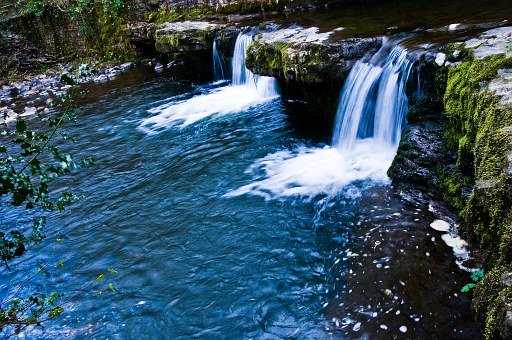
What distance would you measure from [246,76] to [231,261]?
9.06m

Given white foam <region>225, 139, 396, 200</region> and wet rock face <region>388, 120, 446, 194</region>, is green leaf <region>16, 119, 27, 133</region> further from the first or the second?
wet rock face <region>388, 120, 446, 194</region>

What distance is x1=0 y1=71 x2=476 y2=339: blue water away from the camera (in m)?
4.86

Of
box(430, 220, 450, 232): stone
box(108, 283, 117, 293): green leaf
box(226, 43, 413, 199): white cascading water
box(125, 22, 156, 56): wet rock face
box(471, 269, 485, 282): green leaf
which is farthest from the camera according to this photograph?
box(125, 22, 156, 56): wet rock face

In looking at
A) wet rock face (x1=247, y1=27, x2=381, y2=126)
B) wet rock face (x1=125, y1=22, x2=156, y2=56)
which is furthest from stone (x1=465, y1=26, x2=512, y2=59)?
wet rock face (x1=125, y1=22, x2=156, y2=56)

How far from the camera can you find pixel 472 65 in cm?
612

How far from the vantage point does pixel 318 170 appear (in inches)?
324

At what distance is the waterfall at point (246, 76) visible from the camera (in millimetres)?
13234

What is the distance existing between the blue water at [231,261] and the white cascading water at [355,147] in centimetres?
29

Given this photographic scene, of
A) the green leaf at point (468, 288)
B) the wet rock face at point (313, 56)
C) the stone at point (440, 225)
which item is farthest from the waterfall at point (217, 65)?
the green leaf at point (468, 288)

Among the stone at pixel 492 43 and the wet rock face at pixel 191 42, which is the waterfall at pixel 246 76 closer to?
the wet rock face at pixel 191 42

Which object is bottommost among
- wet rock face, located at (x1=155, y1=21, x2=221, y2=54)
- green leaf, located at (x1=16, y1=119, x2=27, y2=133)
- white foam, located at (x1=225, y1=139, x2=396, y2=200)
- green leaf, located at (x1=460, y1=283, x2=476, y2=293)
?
green leaf, located at (x1=460, y1=283, x2=476, y2=293)

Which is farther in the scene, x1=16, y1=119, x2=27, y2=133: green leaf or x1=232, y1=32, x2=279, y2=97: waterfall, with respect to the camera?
x1=232, y1=32, x2=279, y2=97: waterfall

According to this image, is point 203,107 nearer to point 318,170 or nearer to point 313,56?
point 313,56

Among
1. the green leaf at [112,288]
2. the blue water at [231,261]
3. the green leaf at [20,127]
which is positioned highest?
the green leaf at [20,127]
